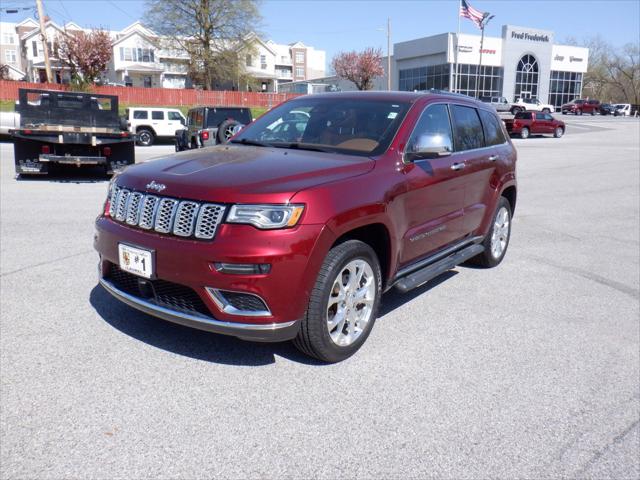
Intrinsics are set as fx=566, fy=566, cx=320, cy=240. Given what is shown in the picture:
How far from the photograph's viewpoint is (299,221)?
11.3 feet

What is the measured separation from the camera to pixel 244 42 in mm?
50250

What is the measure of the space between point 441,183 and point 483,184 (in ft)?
3.61

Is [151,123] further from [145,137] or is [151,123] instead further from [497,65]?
[497,65]

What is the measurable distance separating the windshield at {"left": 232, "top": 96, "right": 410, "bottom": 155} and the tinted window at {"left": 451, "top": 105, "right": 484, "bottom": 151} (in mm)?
832

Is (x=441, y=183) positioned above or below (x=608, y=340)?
above

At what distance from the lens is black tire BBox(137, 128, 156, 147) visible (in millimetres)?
25422

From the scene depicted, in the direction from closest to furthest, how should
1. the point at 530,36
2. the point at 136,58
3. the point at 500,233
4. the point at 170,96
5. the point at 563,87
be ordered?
the point at 500,233
the point at 170,96
the point at 530,36
the point at 136,58
the point at 563,87

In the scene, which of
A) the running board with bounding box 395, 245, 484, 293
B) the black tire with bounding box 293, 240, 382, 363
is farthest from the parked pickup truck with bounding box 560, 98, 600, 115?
the black tire with bounding box 293, 240, 382, 363

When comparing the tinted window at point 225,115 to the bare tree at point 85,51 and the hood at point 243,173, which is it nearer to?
the hood at point 243,173

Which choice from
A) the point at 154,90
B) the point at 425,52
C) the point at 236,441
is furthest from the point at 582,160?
the point at 425,52

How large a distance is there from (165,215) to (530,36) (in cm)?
7473

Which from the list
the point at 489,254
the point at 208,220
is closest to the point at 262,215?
the point at 208,220

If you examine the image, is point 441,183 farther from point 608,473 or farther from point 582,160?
point 582,160

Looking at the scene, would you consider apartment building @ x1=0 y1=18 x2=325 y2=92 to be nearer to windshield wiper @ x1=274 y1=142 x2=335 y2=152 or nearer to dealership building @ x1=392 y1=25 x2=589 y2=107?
dealership building @ x1=392 y1=25 x2=589 y2=107
